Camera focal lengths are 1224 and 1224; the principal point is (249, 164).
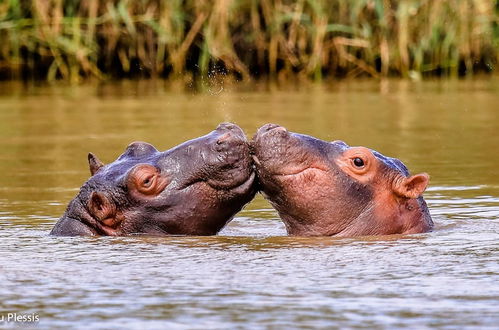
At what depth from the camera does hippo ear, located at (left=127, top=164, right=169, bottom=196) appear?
5824 mm

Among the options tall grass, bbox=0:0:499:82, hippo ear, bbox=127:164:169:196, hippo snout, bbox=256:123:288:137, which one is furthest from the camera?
tall grass, bbox=0:0:499:82

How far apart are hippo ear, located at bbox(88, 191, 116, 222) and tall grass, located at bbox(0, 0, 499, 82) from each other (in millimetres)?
10197

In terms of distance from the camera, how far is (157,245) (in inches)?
223

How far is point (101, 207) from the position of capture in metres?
5.90

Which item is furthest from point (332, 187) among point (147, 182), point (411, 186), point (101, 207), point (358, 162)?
point (101, 207)

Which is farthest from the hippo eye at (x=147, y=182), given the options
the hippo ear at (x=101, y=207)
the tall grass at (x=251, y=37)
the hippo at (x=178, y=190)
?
the tall grass at (x=251, y=37)

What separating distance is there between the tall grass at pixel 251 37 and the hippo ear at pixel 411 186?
10003 mm

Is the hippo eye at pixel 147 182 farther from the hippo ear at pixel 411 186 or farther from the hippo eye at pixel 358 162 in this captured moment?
the hippo ear at pixel 411 186

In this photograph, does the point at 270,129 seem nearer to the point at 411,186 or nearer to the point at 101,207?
the point at 411,186

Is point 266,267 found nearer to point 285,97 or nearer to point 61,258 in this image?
point 61,258

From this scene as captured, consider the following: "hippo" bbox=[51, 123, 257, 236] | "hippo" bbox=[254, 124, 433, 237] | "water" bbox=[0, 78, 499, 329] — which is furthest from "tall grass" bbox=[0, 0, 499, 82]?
"hippo" bbox=[51, 123, 257, 236]

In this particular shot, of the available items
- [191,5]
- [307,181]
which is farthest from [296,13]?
[307,181]

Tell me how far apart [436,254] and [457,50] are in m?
11.4

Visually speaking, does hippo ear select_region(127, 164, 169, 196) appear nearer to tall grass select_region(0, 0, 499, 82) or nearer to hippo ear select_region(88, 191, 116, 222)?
hippo ear select_region(88, 191, 116, 222)
